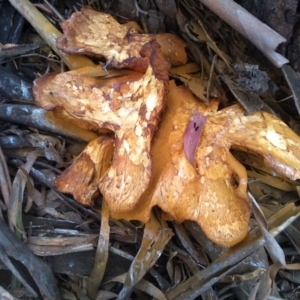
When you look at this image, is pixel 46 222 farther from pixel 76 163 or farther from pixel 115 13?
pixel 115 13

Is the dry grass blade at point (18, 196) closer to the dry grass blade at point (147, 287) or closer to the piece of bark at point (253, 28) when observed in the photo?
the dry grass blade at point (147, 287)

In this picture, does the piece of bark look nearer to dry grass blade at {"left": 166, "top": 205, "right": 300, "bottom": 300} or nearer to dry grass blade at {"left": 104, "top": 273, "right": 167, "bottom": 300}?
dry grass blade at {"left": 166, "top": 205, "right": 300, "bottom": 300}

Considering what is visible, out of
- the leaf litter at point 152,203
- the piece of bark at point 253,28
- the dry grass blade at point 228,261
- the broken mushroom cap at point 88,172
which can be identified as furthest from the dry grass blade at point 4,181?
the piece of bark at point 253,28

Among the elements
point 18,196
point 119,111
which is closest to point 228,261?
point 119,111

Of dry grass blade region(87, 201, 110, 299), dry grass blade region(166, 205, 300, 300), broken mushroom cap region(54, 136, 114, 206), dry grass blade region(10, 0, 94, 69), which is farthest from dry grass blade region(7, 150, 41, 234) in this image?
dry grass blade region(166, 205, 300, 300)

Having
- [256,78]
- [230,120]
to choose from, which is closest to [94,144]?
[230,120]

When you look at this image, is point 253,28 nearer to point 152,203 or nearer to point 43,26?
point 152,203
